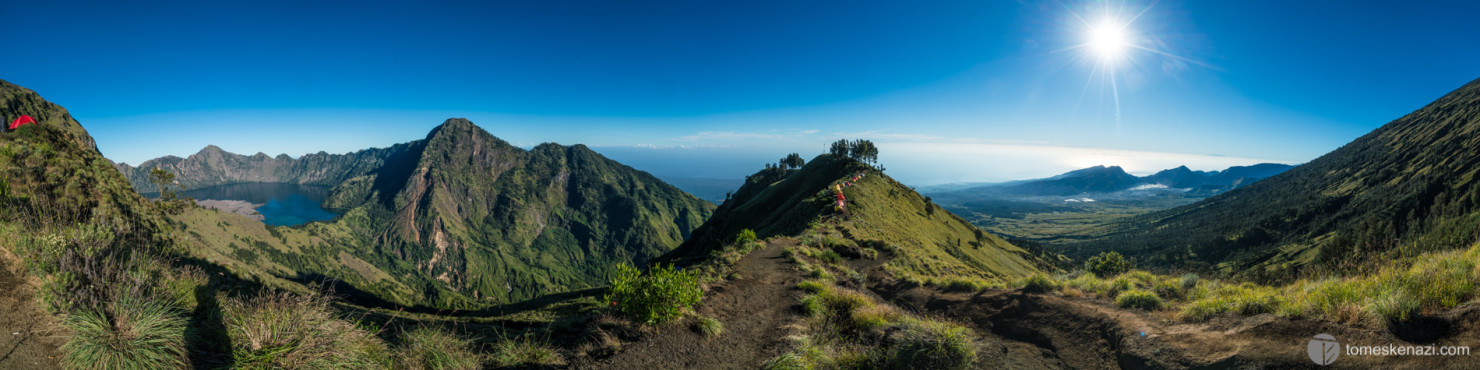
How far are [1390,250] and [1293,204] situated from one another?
214285 millimetres

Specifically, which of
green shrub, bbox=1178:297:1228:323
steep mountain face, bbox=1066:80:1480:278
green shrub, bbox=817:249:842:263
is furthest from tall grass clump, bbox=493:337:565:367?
steep mountain face, bbox=1066:80:1480:278

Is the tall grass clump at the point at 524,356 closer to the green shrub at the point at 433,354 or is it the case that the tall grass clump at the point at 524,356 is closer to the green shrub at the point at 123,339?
the green shrub at the point at 433,354

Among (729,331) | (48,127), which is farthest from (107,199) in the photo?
(729,331)

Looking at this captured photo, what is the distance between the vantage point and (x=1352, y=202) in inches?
4478

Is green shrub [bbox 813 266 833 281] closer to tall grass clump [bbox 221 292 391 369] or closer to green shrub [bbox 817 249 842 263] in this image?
green shrub [bbox 817 249 842 263]

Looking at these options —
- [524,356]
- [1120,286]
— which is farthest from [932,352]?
[1120,286]

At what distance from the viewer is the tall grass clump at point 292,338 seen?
4.95m

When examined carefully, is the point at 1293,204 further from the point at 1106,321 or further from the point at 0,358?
the point at 0,358

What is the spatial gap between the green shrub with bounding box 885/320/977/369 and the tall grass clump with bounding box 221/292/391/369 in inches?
310

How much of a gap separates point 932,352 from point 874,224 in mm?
31090

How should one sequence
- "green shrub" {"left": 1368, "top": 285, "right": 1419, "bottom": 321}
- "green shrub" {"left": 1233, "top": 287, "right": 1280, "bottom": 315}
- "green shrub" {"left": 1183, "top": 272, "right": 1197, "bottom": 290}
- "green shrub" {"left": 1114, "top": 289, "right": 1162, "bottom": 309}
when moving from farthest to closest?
"green shrub" {"left": 1183, "top": 272, "right": 1197, "bottom": 290}
"green shrub" {"left": 1114, "top": 289, "right": 1162, "bottom": 309}
"green shrub" {"left": 1233, "top": 287, "right": 1280, "bottom": 315}
"green shrub" {"left": 1368, "top": 285, "right": 1419, "bottom": 321}

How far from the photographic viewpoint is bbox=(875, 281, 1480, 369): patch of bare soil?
16.8 feet

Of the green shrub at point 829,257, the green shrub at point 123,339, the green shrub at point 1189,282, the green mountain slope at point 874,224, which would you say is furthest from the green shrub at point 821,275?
the green shrub at point 123,339

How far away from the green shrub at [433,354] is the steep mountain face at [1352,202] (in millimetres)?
Result: 99377
